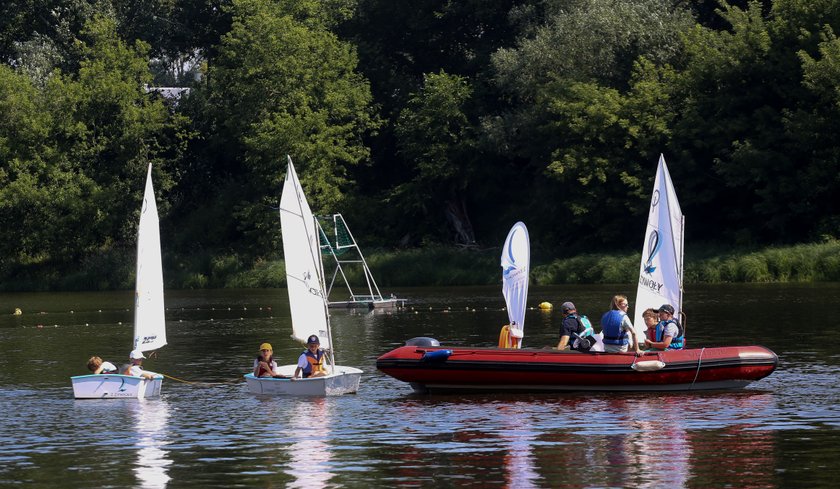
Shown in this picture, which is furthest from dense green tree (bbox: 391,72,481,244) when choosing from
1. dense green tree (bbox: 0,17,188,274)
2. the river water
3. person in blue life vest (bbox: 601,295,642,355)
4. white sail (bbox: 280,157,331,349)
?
person in blue life vest (bbox: 601,295,642,355)

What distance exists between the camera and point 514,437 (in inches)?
1064

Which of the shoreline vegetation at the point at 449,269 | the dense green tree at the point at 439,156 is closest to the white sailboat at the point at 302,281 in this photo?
the shoreline vegetation at the point at 449,269

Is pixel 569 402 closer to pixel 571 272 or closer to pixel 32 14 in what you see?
pixel 571 272

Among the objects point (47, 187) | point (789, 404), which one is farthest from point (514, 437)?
point (47, 187)

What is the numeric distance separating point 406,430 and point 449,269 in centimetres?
5814

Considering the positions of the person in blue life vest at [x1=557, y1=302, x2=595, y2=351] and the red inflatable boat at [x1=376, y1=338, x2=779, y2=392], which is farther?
the person in blue life vest at [x1=557, y1=302, x2=595, y2=351]

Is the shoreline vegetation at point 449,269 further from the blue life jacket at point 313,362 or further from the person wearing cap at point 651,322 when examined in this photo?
the blue life jacket at point 313,362

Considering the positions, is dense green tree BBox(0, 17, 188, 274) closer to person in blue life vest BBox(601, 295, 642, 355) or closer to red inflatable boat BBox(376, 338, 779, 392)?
red inflatable boat BBox(376, 338, 779, 392)

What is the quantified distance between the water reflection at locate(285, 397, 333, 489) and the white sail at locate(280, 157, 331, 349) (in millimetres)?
2401

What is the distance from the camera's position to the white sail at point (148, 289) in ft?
119

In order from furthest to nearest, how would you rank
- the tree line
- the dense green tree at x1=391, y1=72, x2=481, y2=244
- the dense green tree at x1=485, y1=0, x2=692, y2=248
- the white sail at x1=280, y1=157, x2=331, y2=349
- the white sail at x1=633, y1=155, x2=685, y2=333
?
the dense green tree at x1=391, y1=72, x2=481, y2=244 → the dense green tree at x1=485, y1=0, x2=692, y2=248 → the tree line → the white sail at x1=633, y1=155, x2=685, y2=333 → the white sail at x1=280, y1=157, x2=331, y2=349

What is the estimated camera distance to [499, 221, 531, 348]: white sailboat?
34531 mm

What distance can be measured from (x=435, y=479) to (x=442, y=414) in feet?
24.2

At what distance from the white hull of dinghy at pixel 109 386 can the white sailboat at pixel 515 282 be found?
8.97 metres
